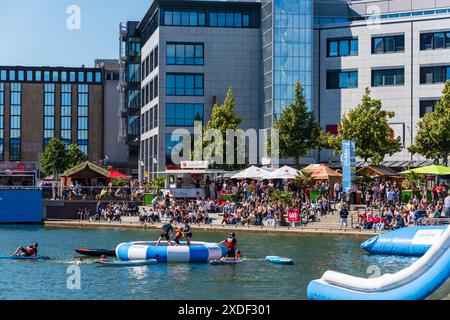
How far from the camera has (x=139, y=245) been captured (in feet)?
162

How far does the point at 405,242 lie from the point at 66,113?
129361mm

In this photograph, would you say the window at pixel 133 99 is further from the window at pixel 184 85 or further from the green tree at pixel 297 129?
the green tree at pixel 297 129

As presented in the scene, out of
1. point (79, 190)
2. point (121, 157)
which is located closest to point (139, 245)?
point (79, 190)

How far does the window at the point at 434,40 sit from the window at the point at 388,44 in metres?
2.27

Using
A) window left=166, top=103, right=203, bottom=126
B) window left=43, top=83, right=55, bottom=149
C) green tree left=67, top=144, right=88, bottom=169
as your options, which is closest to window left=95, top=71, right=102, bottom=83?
window left=43, top=83, right=55, bottom=149

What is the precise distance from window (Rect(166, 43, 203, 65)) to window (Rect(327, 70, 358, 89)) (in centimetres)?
1634

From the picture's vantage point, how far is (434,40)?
94625 millimetres

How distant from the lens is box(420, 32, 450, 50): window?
94125 millimetres

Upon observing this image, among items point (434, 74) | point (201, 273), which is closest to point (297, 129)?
point (434, 74)

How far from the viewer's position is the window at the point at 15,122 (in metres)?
170

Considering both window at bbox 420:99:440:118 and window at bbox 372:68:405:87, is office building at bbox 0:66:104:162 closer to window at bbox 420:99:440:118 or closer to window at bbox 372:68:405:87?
window at bbox 372:68:405:87
